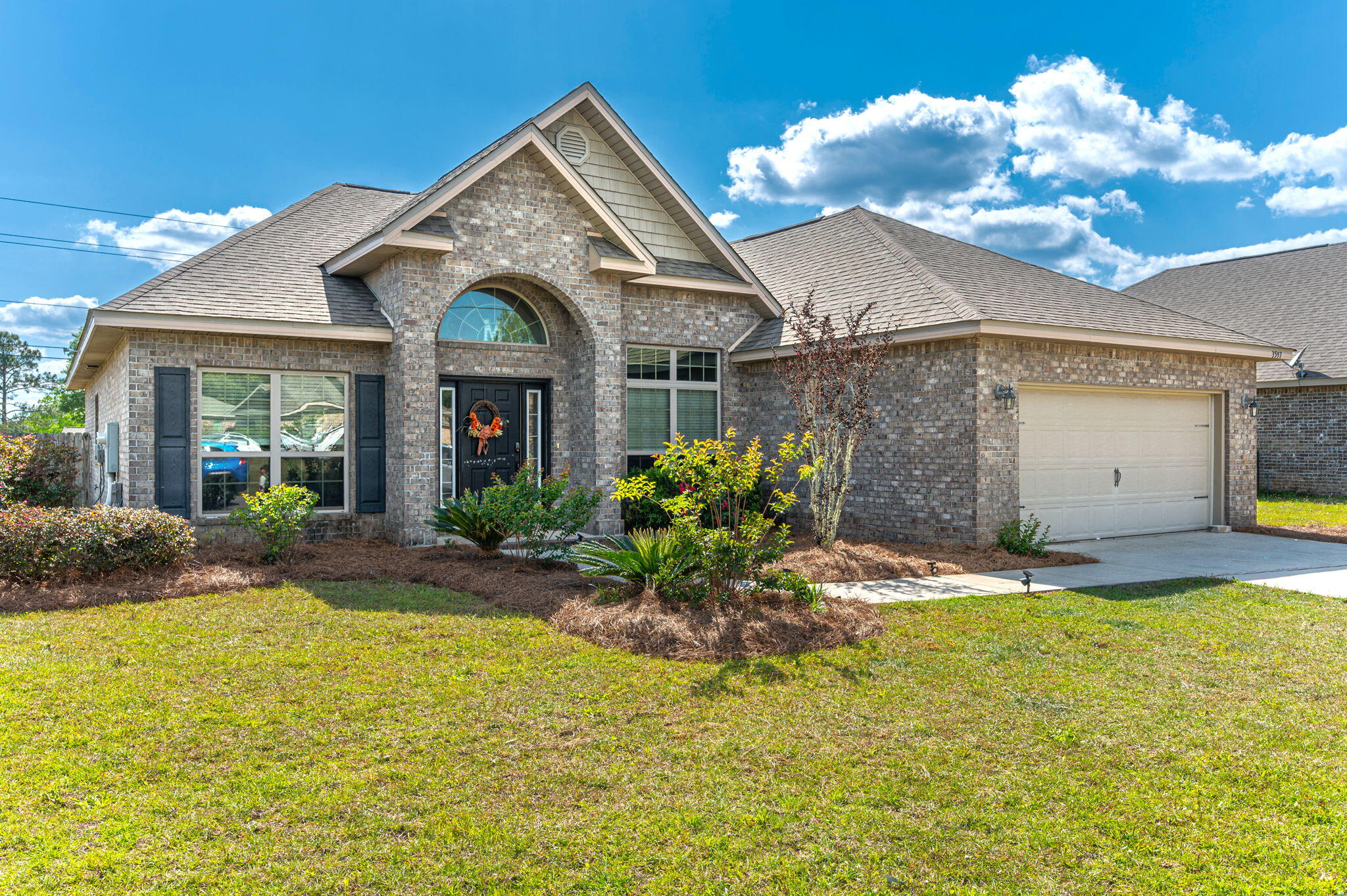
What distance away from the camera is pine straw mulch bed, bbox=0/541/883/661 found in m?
6.43

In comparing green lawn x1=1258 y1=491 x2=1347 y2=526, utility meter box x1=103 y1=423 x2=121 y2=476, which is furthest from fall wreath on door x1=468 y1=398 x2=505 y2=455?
green lawn x1=1258 y1=491 x2=1347 y2=526

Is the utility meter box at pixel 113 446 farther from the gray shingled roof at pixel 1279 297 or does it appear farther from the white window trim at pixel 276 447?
the gray shingled roof at pixel 1279 297

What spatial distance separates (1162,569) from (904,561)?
3.08 metres

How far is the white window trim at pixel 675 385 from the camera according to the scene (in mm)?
13344

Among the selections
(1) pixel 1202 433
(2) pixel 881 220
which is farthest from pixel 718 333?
(1) pixel 1202 433

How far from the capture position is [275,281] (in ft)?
38.9

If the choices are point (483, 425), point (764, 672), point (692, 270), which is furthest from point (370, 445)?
point (764, 672)

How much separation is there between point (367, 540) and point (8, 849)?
28.0 feet

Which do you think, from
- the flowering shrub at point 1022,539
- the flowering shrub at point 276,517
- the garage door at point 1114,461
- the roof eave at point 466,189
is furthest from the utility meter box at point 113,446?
the garage door at point 1114,461

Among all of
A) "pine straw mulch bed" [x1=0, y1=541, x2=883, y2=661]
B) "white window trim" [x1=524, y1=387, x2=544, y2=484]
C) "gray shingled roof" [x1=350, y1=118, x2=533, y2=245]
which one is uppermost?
"gray shingled roof" [x1=350, y1=118, x2=533, y2=245]

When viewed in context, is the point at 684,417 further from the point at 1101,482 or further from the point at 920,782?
the point at 920,782

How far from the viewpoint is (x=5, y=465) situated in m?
12.0

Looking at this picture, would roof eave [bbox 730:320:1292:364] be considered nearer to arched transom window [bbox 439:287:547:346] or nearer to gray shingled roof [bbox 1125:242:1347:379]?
arched transom window [bbox 439:287:547:346]

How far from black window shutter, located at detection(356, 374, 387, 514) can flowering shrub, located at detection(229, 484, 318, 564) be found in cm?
197
